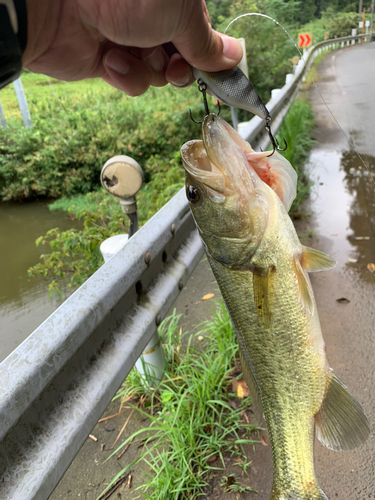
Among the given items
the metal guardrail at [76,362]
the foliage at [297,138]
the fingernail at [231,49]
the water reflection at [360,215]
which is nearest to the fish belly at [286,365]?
the metal guardrail at [76,362]

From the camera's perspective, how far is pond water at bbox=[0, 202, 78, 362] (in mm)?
4992

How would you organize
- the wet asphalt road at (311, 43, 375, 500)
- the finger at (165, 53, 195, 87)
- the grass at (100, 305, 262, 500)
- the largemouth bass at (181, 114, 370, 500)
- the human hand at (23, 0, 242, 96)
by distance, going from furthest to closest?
the grass at (100, 305, 262, 500)
the finger at (165, 53, 195, 87)
the wet asphalt road at (311, 43, 375, 500)
the largemouth bass at (181, 114, 370, 500)
the human hand at (23, 0, 242, 96)

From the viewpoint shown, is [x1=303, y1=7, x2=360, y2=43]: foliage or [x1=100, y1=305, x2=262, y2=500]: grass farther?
[x1=100, y1=305, x2=262, y2=500]: grass

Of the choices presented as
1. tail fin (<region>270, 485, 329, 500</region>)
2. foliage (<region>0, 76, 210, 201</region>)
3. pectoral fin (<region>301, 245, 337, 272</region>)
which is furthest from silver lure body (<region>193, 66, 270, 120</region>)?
foliage (<region>0, 76, 210, 201</region>)

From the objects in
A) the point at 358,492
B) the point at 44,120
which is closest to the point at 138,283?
the point at 358,492

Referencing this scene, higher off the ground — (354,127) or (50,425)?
(354,127)

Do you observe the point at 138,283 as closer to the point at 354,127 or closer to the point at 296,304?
the point at 296,304

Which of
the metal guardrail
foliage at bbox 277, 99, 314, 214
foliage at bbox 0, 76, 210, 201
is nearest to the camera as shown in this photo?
the metal guardrail

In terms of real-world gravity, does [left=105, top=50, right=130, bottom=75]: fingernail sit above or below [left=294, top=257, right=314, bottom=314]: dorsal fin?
above

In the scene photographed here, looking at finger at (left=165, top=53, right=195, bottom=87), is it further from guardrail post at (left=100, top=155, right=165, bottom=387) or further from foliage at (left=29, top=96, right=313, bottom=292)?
foliage at (left=29, top=96, right=313, bottom=292)

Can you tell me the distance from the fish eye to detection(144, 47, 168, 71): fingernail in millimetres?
→ 762

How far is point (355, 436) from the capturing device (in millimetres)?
1411

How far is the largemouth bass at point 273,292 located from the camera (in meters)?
1.36

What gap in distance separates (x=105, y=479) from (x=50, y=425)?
1244 mm
